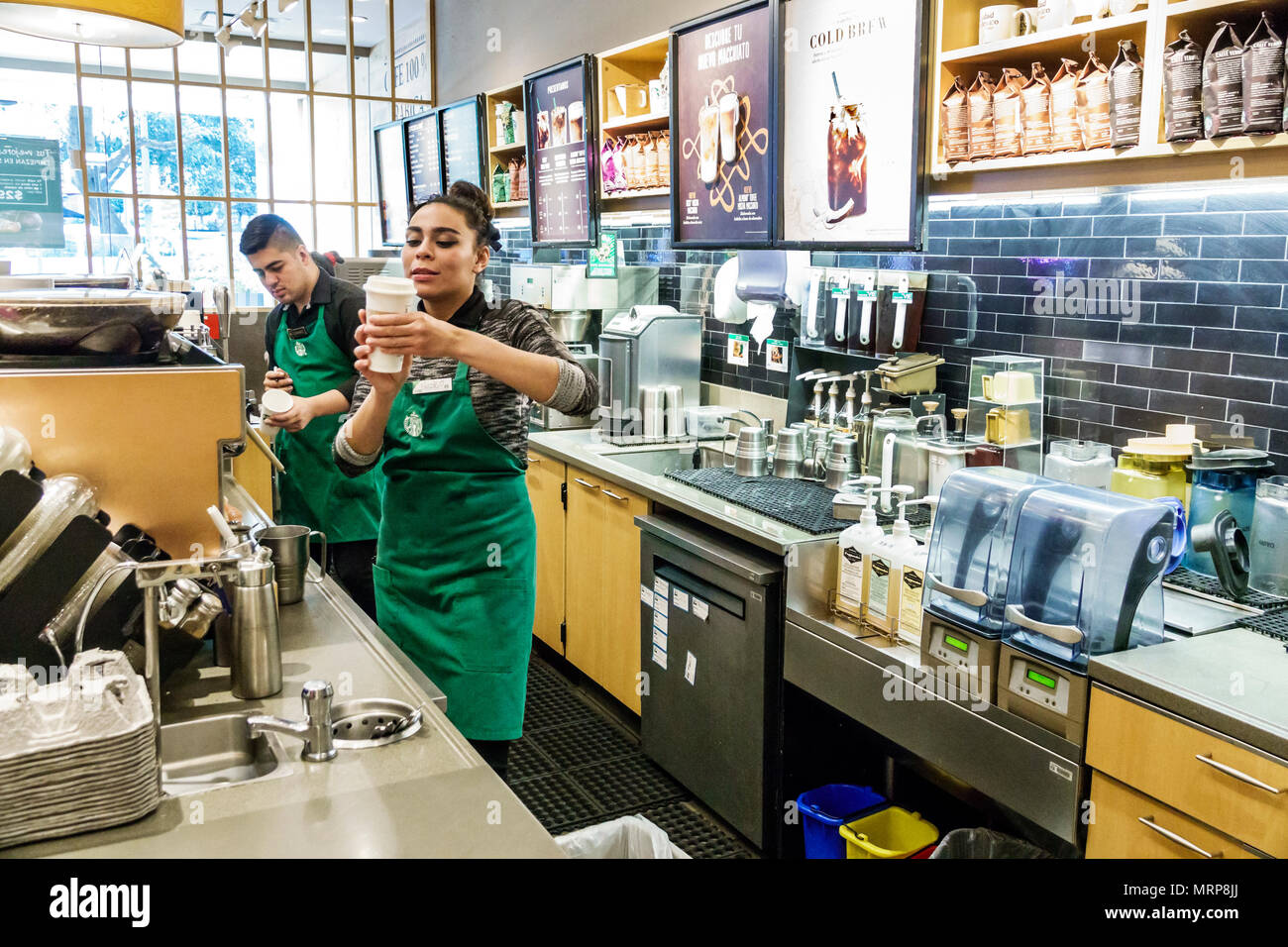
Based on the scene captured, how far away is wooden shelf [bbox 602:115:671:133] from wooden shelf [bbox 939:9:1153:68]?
171 cm

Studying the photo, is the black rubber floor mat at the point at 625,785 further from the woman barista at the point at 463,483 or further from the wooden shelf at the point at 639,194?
the wooden shelf at the point at 639,194

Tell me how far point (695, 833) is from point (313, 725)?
2085 mm

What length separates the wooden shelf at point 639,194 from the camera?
4.64 metres

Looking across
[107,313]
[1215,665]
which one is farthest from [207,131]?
[1215,665]

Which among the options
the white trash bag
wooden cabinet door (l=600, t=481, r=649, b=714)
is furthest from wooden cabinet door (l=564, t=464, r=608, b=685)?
the white trash bag

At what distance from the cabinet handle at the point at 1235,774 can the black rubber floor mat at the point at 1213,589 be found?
68cm

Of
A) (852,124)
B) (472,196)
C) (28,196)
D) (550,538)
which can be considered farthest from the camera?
(28,196)

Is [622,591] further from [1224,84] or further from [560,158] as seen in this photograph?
[1224,84]

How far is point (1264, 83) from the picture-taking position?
85.4 inches

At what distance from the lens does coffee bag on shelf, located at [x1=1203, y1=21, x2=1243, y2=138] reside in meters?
2.22

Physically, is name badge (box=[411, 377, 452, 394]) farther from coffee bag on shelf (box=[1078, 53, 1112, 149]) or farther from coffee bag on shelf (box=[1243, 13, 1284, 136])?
coffee bag on shelf (box=[1243, 13, 1284, 136])

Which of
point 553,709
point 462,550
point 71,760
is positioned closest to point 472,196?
point 462,550
